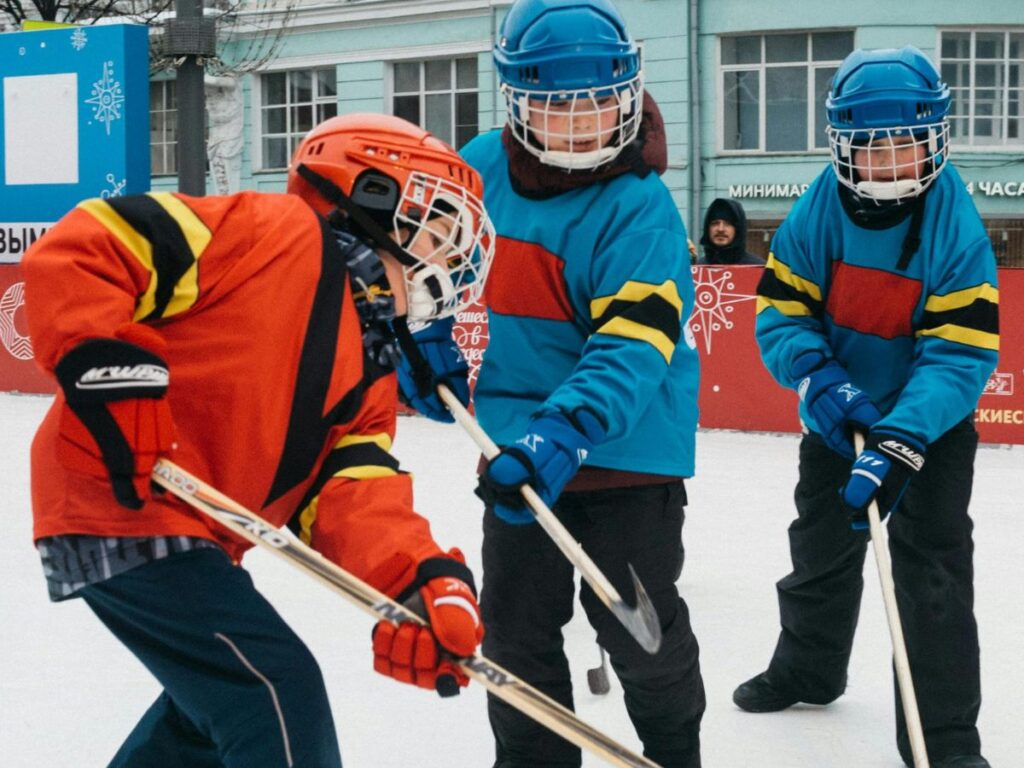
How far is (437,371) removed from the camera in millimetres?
2941

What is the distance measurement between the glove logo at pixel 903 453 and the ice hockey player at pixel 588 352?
0.44 metres

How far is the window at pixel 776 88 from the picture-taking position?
16266mm

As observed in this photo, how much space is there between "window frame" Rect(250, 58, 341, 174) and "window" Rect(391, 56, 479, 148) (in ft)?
2.96

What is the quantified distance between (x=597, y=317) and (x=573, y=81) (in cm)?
43

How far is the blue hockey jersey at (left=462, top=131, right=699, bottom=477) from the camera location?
2652 mm

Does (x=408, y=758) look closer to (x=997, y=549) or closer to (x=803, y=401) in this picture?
(x=803, y=401)

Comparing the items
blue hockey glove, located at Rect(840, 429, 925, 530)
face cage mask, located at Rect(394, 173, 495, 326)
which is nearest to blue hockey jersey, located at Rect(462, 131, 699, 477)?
face cage mask, located at Rect(394, 173, 495, 326)

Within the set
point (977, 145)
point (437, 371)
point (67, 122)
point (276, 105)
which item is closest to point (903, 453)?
point (437, 371)

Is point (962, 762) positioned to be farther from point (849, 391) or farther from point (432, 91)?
point (432, 91)

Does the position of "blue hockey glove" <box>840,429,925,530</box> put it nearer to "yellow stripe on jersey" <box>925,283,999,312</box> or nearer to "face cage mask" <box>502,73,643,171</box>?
"yellow stripe on jersey" <box>925,283,999,312</box>

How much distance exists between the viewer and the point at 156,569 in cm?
215

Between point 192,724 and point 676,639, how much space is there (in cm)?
93

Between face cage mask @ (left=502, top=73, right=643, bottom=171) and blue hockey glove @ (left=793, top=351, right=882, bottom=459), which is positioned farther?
blue hockey glove @ (left=793, top=351, right=882, bottom=459)

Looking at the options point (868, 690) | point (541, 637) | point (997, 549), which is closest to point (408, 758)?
point (541, 637)
